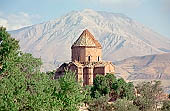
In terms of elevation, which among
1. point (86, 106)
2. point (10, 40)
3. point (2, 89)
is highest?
point (10, 40)

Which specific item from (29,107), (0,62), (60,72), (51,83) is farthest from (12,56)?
(60,72)

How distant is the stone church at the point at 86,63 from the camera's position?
54219mm

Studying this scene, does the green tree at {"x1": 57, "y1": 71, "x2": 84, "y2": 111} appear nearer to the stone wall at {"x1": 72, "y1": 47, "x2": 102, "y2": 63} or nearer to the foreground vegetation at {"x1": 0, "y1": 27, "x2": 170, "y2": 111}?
the foreground vegetation at {"x1": 0, "y1": 27, "x2": 170, "y2": 111}

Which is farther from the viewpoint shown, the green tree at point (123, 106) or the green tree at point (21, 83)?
the green tree at point (123, 106)

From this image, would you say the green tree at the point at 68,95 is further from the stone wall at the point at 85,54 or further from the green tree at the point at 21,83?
the stone wall at the point at 85,54

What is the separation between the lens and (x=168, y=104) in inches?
1539


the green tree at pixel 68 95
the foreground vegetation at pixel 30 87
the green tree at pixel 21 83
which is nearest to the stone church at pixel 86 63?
the foreground vegetation at pixel 30 87

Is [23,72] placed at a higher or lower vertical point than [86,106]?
higher

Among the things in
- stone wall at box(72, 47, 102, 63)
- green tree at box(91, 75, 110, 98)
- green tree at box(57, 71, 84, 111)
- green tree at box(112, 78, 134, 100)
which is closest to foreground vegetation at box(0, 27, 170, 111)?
green tree at box(57, 71, 84, 111)

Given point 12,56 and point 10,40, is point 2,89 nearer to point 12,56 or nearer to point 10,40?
point 12,56

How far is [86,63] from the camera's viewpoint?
55188mm

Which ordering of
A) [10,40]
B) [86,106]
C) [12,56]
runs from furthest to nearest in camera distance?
[86,106]
[10,40]
[12,56]

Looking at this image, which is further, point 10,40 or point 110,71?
point 110,71

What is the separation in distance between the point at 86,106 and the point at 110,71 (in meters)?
13.4
